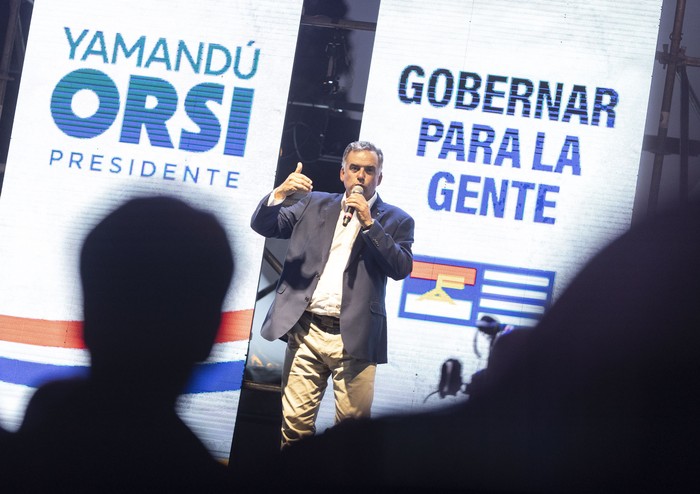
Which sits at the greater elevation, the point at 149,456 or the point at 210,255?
the point at 210,255

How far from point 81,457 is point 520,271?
6.71 feet

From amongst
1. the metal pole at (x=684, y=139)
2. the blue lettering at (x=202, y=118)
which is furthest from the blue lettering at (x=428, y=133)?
the metal pole at (x=684, y=139)

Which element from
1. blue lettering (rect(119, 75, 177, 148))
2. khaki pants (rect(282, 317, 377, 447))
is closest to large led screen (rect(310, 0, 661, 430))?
khaki pants (rect(282, 317, 377, 447))

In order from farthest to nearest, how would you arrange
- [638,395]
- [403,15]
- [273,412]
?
[273,412] < [403,15] < [638,395]

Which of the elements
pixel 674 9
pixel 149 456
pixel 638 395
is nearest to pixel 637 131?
pixel 674 9

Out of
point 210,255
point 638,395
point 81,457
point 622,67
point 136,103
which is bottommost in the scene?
point 81,457

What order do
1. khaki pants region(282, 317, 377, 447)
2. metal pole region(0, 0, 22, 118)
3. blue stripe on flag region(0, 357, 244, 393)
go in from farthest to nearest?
metal pole region(0, 0, 22, 118) < blue stripe on flag region(0, 357, 244, 393) < khaki pants region(282, 317, 377, 447)

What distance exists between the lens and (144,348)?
3887mm

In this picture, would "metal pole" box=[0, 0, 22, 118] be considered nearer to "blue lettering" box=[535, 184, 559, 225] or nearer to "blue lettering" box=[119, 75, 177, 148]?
"blue lettering" box=[119, 75, 177, 148]

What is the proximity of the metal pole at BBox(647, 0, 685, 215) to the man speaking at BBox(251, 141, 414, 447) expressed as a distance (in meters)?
1.36

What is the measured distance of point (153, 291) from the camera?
153 inches

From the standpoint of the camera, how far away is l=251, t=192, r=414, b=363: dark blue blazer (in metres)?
2.95

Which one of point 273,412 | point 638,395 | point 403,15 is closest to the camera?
point 638,395

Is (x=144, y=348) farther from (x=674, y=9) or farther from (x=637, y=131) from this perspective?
(x=674, y=9)
